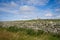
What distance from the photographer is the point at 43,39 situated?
21.4ft

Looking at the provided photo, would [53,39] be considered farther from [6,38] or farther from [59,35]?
[6,38]

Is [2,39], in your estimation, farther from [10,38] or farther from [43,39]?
[43,39]

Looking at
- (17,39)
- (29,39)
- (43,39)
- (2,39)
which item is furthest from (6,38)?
(43,39)

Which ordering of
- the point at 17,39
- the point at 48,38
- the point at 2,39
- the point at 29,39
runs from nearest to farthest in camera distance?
1. the point at 2,39
2. the point at 17,39
3. the point at 29,39
4. the point at 48,38

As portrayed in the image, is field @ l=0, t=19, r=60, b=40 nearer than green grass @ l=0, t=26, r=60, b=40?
No

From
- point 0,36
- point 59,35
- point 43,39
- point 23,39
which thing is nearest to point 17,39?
point 23,39

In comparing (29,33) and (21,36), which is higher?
(21,36)

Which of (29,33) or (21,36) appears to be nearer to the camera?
(21,36)

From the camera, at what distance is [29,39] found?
6.22m

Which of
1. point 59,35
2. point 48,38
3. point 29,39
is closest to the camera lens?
point 29,39

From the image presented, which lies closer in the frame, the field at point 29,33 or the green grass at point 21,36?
the green grass at point 21,36

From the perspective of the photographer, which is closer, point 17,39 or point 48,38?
point 17,39

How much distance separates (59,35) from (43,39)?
6.71ft

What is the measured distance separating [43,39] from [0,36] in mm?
1977
